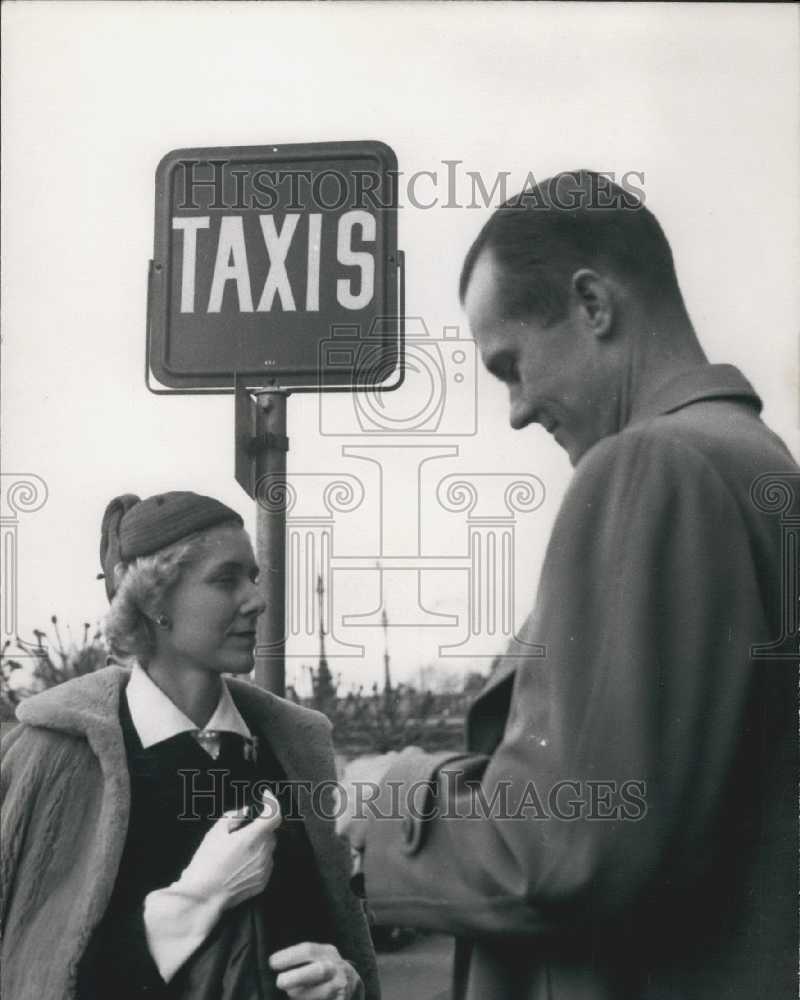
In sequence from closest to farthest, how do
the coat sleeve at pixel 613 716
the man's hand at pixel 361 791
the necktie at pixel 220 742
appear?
1. the coat sleeve at pixel 613 716
2. the man's hand at pixel 361 791
3. the necktie at pixel 220 742

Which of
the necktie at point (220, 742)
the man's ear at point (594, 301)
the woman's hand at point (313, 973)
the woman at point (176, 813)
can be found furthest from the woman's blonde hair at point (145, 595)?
the man's ear at point (594, 301)

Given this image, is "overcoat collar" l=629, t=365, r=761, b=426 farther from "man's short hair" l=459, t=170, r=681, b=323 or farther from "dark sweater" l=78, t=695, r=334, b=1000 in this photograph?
"dark sweater" l=78, t=695, r=334, b=1000

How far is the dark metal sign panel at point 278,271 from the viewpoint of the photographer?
1.93m

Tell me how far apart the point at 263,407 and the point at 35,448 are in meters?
0.34

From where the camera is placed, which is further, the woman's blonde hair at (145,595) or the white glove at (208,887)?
the woman's blonde hair at (145,595)

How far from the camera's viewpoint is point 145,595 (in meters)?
1.86

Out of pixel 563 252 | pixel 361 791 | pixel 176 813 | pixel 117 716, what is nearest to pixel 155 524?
pixel 117 716

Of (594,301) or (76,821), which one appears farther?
(76,821)

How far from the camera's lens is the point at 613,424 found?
1429mm

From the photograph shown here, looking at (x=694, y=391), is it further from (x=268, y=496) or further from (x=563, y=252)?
(x=268, y=496)

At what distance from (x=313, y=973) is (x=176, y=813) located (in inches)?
10.5

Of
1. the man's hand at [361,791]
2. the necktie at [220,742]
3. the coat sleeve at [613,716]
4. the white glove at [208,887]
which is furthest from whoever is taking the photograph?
the necktie at [220,742]

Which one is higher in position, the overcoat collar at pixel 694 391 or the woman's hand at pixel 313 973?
the overcoat collar at pixel 694 391

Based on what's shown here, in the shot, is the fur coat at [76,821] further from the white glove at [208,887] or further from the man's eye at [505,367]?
the man's eye at [505,367]
